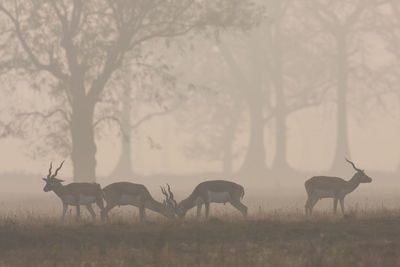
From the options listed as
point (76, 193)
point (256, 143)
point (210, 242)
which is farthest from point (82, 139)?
point (256, 143)

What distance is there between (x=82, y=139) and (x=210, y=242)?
24.6m

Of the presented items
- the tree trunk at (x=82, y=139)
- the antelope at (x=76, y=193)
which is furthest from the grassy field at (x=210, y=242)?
the tree trunk at (x=82, y=139)

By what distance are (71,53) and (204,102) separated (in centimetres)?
3823

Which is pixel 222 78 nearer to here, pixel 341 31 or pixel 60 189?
pixel 341 31

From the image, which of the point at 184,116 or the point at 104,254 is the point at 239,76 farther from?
→ the point at 104,254

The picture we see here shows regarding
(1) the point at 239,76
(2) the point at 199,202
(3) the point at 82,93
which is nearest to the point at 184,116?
(1) the point at 239,76

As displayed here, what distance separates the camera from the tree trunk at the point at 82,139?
4250cm

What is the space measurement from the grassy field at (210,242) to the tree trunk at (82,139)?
19.8 meters

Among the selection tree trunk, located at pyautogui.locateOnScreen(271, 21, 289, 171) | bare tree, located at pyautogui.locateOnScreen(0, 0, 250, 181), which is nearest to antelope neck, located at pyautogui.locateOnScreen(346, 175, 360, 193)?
bare tree, located at pyautogui.locateOnScreen(0, 0, 250, 181)

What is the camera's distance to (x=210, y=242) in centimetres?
1911

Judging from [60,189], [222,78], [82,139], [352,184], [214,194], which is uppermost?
[222,78]

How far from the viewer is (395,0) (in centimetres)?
6962

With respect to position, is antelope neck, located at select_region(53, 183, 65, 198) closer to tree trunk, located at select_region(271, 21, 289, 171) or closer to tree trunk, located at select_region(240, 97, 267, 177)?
tree trunk, located at select_region(271, 21, 289, 171)

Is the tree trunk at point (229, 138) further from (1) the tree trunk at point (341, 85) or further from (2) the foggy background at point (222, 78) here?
(1) the tree trunk at point (341, 85)
